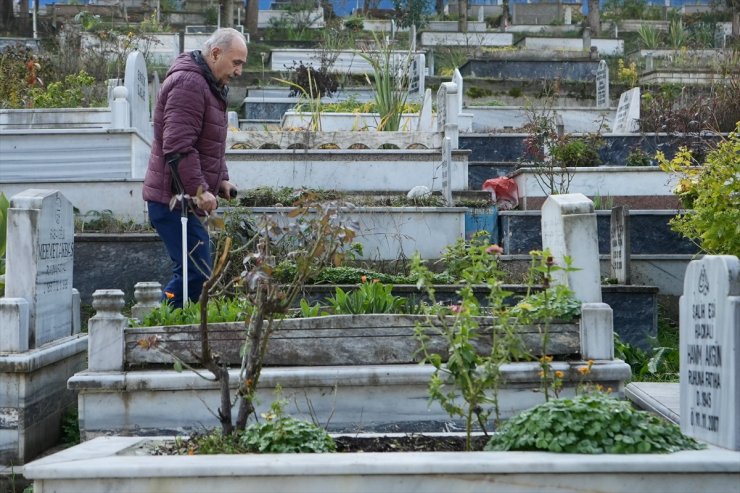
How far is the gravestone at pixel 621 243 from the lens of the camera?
29.2 feet

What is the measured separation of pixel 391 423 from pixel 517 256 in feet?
14.1

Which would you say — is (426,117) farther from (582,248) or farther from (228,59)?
(582,248)

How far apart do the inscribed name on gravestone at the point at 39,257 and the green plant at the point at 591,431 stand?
10.0 ft

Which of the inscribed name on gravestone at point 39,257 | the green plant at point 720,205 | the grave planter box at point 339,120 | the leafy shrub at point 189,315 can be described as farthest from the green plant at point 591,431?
the grave planter box at point 339,120

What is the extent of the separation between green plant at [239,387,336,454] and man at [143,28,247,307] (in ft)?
6.79

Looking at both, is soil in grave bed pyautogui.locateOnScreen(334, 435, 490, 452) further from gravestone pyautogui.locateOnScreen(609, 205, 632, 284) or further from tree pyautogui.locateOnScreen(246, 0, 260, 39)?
tree pyautogui.locateOnScreen(246, 0, 260, 39)

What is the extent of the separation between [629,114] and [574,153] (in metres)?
3.30

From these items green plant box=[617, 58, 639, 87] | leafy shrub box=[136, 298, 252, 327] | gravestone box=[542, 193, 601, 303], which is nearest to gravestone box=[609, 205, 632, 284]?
gravestone box=[542, 193, 601, 303]

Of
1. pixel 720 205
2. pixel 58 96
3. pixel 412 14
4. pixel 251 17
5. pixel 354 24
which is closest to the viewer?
pixel 720 205

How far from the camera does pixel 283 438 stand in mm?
4062

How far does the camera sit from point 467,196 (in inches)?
446

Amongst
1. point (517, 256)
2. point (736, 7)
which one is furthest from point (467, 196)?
point (736, 7)

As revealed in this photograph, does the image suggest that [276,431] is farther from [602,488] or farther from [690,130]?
[690,130]

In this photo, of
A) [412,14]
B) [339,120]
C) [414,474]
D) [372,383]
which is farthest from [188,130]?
[412,14]
